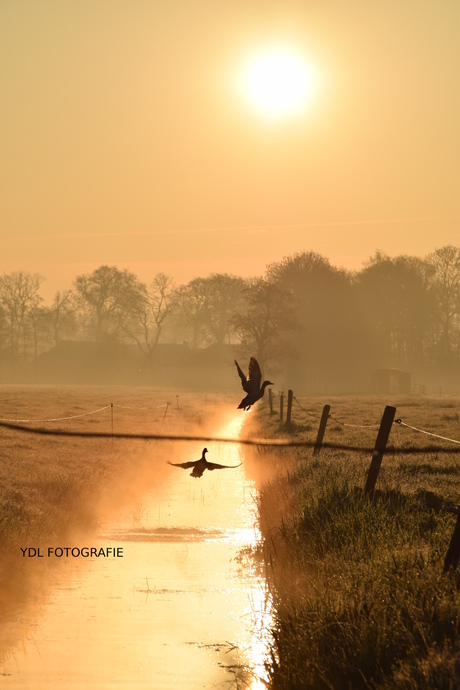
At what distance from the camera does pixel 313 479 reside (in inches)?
706

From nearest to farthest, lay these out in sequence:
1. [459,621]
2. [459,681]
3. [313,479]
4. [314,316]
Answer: [459,681] → [459,621] → [313,479] → [314,316]

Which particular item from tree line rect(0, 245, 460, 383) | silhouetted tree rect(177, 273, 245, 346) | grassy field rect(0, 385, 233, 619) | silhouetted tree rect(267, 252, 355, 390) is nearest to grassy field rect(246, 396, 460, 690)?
grassy field rect(0, 385, 233, 619)

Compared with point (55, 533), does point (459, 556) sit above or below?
above

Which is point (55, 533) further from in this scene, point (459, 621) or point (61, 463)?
point (459, 621)

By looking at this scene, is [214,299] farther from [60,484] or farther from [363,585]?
[363,585]

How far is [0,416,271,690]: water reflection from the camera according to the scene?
1055cm

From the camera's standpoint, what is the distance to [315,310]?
111 metres

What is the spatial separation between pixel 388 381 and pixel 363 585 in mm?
89848

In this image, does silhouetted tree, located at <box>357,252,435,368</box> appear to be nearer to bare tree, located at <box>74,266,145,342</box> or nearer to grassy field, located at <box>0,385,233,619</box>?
bare tree, located at <box>74,266,145,342</box>

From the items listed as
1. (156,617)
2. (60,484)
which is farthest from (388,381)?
(156,617)

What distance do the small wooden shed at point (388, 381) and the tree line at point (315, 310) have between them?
9.72 meters

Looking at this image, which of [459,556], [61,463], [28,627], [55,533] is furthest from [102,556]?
[459,556]

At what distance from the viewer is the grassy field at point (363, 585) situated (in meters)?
7.79

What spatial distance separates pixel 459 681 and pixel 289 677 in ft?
8.73
